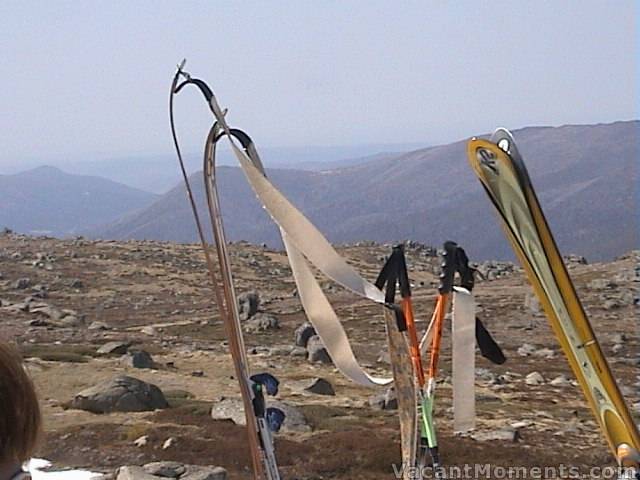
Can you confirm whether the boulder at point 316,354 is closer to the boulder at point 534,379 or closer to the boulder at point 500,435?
the boulder at point 534,379

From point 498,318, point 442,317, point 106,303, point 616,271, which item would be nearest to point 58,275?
point 106,303

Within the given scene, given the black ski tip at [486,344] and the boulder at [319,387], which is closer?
the black ski tip at [486,344]

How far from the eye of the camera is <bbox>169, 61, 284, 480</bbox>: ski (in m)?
3.97

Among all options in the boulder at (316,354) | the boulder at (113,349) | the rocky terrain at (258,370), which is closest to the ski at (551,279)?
the rocky terrain at (258,370)

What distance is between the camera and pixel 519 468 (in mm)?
10859

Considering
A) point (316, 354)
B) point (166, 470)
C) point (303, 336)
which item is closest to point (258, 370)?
point (316, 354)

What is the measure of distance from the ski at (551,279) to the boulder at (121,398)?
11473mm

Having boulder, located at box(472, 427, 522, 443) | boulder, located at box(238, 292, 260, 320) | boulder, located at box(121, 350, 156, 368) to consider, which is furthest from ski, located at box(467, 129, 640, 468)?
boulder, located at box(238, 292, 260, 320)

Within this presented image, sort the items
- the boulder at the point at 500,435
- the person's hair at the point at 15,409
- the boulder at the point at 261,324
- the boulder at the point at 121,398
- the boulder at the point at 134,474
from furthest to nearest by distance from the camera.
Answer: the boulder at the point at 261,324 → the boulder at the point at 121,398 → the boulder at the point at 500,435 → the boulder at the point at 134,474 → the person's hair at the point at 15,409

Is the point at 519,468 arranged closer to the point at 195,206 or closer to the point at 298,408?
the point at 298,408

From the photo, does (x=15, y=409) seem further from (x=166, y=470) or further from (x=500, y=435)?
(x=500, y=435)

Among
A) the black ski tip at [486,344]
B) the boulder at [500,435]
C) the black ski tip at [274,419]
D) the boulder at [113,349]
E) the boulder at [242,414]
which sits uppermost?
the black ski tip at [486,344]

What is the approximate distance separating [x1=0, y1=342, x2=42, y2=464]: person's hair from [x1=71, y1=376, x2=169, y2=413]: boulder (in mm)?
12770

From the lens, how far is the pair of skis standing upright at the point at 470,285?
349cm
